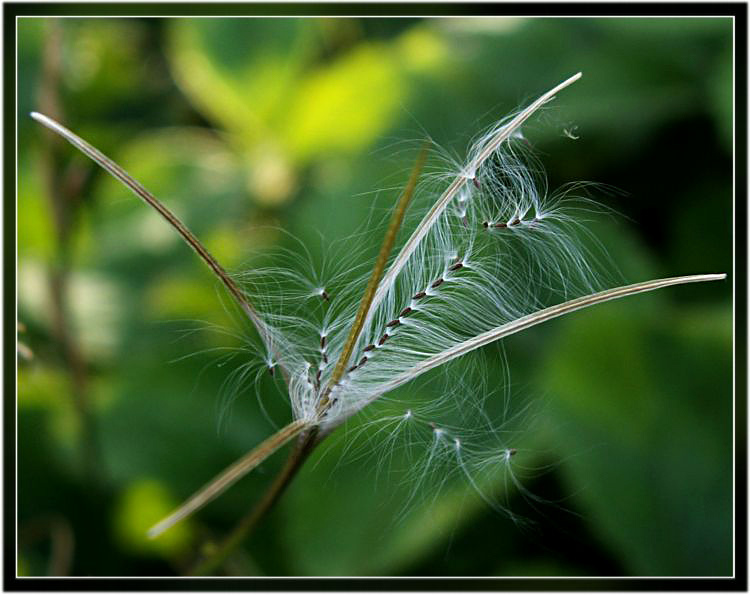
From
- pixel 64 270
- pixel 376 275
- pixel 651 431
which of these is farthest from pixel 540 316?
pixel 64 270

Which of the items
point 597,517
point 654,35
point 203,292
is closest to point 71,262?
point 203,292

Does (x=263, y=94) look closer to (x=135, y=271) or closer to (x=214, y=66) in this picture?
(x=214, y=66)

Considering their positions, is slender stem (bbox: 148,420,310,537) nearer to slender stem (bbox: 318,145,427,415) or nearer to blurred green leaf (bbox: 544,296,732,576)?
slender stem (bbox: 318,145,427,415)

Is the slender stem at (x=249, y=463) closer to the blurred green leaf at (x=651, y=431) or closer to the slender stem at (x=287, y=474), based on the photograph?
the slender stem at (x=287, y=474)

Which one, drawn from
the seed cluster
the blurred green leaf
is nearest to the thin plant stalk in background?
the seed cluster

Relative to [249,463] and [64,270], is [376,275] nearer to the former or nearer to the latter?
[249,463]
